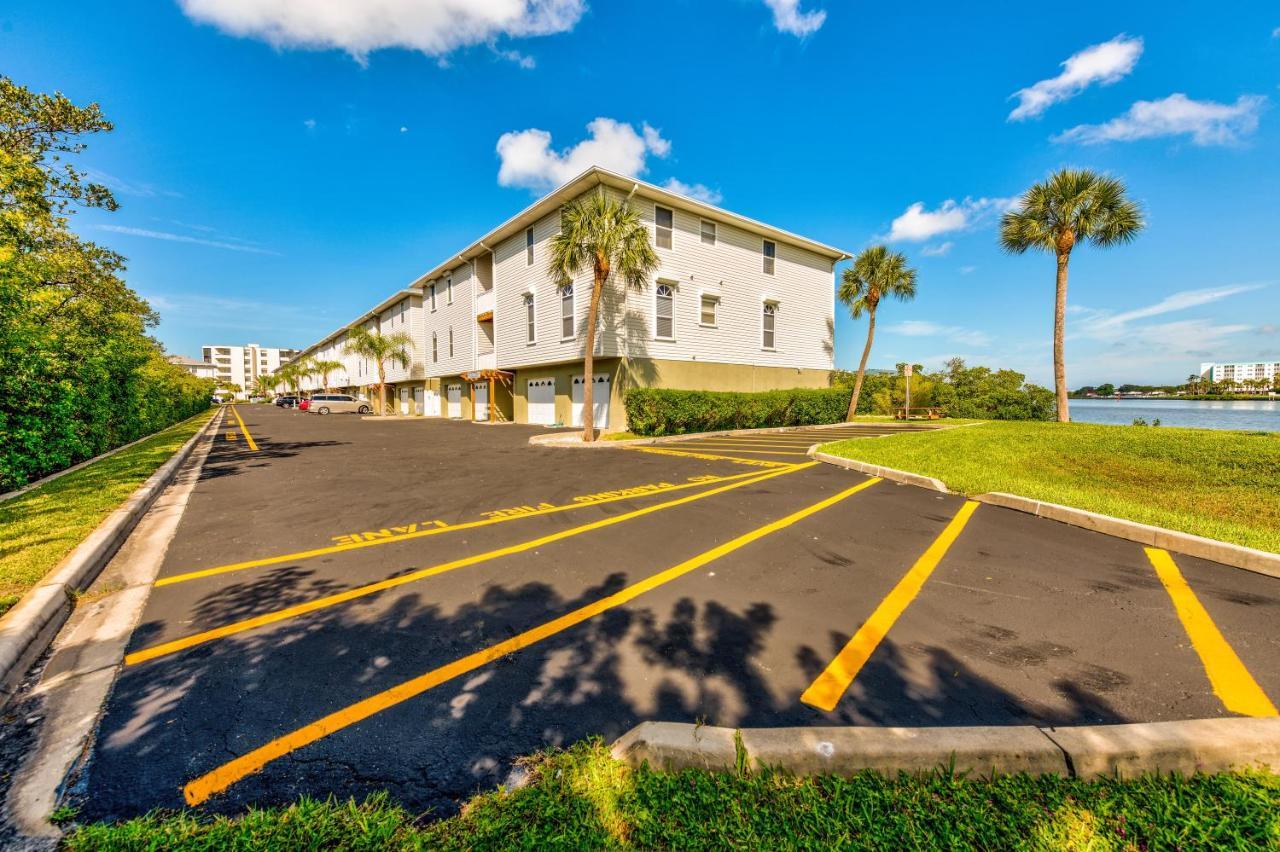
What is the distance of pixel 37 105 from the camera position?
13.4m

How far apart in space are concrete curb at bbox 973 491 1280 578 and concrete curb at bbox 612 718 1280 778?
3.54 m

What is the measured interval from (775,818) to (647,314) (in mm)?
18464

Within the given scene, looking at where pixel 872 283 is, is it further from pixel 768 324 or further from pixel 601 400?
pixel 601 400

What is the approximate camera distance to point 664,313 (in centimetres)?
1973

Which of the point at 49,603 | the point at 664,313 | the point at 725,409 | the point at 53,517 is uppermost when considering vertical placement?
the point at 664,313

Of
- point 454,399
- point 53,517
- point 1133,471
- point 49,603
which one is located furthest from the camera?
point 454,399

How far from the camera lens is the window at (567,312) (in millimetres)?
19603

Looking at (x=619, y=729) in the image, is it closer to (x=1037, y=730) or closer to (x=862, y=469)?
(x=1037, y=730)

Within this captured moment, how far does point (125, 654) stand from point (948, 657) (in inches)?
209

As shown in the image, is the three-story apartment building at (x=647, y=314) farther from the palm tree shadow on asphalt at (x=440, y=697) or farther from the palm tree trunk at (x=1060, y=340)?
the palm tree shadow on asphalt at (x=440, y=697)

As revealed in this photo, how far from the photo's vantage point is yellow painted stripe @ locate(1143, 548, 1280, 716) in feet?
8.22

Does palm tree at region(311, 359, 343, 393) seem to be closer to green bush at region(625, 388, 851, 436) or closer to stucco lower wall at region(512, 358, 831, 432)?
stucco lower wall at region(512, 358, 831, 432)

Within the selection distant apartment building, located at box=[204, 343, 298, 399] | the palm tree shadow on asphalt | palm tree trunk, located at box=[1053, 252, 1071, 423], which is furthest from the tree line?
distant apartment building, located at box=[204, 343, 298, 399]

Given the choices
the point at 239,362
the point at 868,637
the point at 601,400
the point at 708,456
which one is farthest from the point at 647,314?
the point at 239,362
